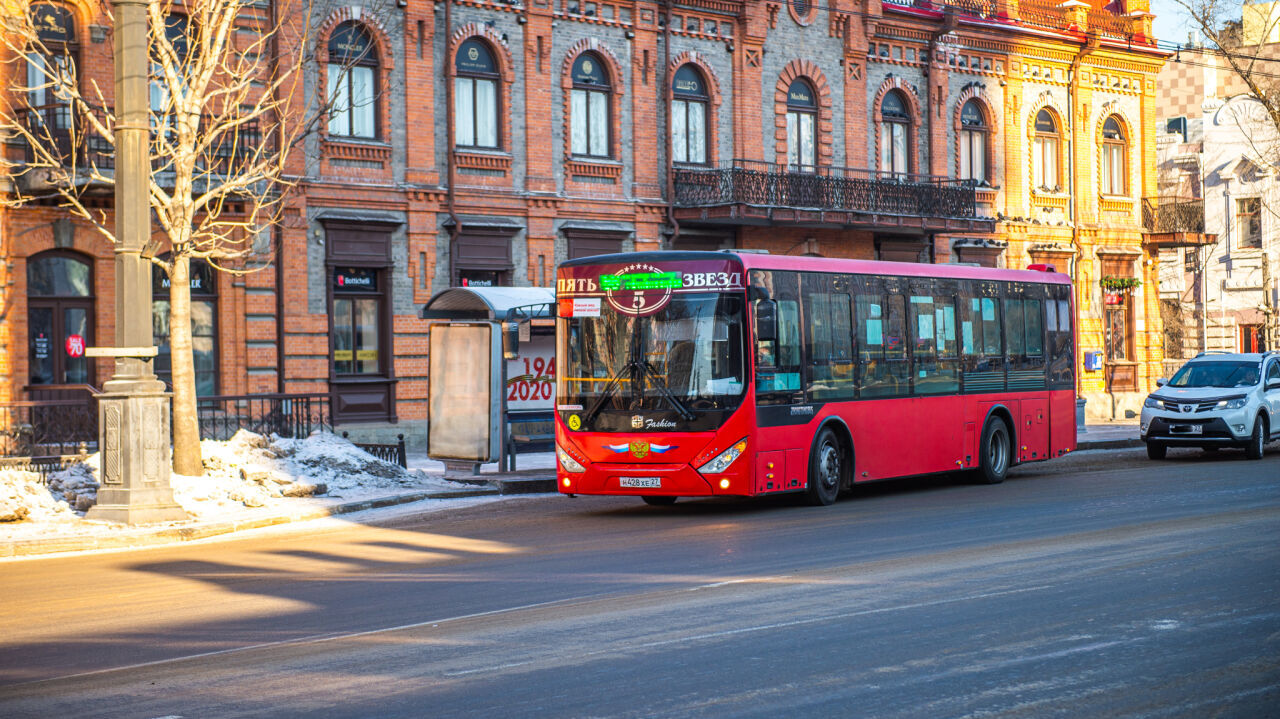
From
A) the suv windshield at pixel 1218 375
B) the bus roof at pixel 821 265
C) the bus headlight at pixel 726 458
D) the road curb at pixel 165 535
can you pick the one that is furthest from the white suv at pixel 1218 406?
the road curb at pixel 165 535

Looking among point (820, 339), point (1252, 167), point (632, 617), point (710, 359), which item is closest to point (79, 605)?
point (632, 617)

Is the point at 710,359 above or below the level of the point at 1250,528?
above

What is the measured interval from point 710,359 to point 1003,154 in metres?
26.0

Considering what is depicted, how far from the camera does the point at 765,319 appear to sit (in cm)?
1745

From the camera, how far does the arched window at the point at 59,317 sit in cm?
2489

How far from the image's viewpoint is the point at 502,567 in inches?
521

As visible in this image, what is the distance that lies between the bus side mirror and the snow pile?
607 centimetres

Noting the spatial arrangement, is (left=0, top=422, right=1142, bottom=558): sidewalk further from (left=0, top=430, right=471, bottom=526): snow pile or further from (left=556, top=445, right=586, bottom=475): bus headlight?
(left=556, top=445, right=586, bottom=475): bus headlight

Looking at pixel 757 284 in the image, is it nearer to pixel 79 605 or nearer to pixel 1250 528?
pixel 1250 528

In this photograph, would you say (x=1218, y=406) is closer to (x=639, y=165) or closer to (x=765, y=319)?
(x=765, y=319)

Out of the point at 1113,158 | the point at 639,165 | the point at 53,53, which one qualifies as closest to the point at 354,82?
the point at 53,53

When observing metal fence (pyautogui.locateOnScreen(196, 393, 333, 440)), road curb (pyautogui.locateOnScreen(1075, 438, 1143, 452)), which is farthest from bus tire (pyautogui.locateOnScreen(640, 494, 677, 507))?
road curb (pyautogui.locateOnScreen(1075, 438, 1143, 452))

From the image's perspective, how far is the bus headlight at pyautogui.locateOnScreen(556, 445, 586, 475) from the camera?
18.0m

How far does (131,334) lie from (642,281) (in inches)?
235
